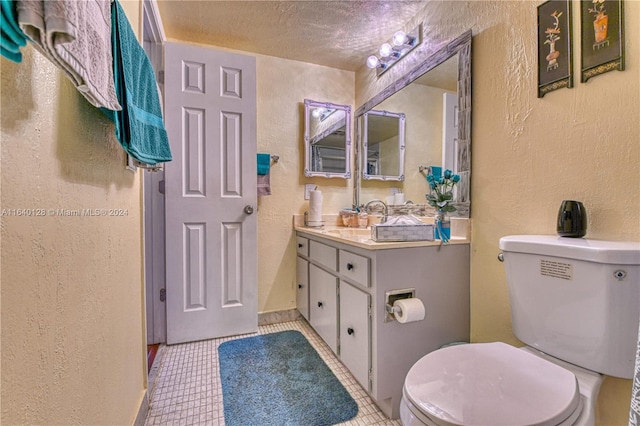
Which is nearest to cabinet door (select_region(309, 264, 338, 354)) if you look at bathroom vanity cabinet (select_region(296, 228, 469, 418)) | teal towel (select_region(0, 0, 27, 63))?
bathroom vanity cabinet (select_region(296, 228, 469, 418))

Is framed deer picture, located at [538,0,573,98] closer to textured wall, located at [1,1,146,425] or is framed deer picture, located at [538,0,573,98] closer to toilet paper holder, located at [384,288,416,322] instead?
toilet paper holder, located at [384,288,416,322]

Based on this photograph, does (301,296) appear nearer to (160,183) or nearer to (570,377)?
(160,183)

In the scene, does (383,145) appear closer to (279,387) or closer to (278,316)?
(278,316)

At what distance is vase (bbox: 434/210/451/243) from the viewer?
1367mm

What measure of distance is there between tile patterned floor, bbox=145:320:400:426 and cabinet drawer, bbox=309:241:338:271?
23.0 inches

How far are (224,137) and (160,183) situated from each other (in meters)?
0.54

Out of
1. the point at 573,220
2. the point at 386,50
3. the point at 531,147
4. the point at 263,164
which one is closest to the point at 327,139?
the point at 263,164

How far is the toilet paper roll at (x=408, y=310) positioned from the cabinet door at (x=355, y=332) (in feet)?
0.45

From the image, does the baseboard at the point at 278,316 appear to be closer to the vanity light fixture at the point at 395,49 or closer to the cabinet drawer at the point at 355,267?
the cabinet drawer at the point at 355,267

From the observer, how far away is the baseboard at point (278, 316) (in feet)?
7.34

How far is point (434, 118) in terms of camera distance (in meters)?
1.63

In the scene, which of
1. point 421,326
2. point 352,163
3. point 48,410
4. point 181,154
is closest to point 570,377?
point 421,326

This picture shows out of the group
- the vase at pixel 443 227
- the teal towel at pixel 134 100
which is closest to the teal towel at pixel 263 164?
the teal towel at pixel 134 100

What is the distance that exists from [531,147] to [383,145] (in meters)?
1.10
